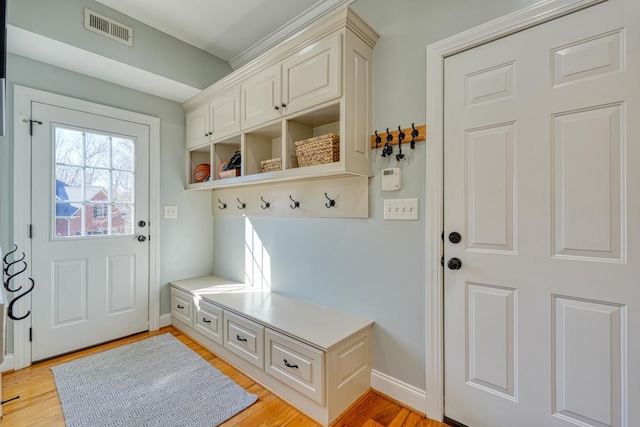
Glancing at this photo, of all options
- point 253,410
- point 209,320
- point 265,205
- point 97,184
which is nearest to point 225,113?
point 265,205

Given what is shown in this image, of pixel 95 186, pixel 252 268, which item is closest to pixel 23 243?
pixel 95 186

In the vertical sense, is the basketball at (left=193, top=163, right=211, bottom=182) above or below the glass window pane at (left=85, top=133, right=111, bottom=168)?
below

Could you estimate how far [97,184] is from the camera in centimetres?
241

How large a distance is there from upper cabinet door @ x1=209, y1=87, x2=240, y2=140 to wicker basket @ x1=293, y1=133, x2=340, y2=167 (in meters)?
0.74

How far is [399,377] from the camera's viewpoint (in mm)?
1724

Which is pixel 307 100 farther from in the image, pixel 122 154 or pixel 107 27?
pixel 122 154

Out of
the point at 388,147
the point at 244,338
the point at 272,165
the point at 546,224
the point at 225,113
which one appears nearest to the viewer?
the point at 546,224

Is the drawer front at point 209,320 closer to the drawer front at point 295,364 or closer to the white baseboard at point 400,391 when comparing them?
the drawer front at point 295,364

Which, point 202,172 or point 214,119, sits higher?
point 214,119

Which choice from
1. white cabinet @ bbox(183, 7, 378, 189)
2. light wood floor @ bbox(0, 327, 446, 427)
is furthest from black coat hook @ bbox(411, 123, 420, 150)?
light wood floor @ bbox(0, 327, 446, 427)

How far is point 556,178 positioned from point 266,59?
1.85m

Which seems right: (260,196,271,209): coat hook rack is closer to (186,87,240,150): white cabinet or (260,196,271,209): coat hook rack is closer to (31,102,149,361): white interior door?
(186,87,240,150): white cabinet

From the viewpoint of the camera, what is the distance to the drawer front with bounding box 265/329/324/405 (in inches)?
60.8

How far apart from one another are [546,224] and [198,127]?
2.81 m
